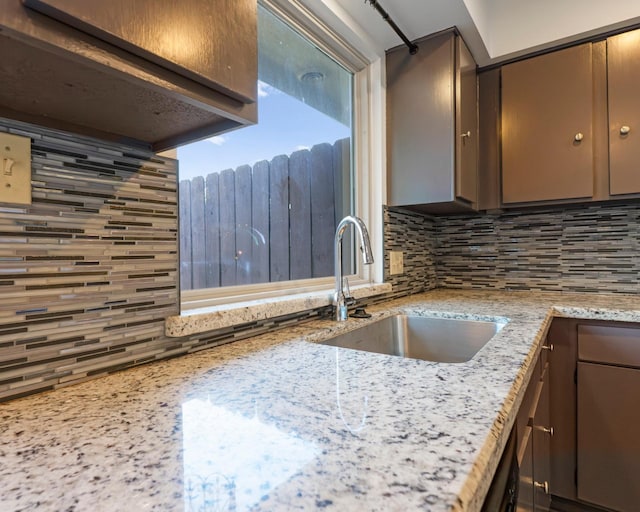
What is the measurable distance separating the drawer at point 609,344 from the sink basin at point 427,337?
16.5 inches

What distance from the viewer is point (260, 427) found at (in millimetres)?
470

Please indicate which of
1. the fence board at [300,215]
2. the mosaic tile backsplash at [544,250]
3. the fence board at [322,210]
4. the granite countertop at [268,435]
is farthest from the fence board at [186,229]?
the mosaic tile backsplash at [544,250]

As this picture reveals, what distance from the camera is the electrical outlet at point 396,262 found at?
167 cm

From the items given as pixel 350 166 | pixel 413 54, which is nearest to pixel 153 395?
pixel 350 166

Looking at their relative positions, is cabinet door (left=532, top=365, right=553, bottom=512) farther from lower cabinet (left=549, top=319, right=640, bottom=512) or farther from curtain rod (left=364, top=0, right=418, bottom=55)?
curtain rod (left=364, top=0, right=418, bottom=55)

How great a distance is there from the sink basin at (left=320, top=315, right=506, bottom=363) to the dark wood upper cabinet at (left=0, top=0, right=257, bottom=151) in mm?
796

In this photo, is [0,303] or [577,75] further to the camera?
[577,75]

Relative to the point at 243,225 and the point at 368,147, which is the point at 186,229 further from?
the point at 368,147

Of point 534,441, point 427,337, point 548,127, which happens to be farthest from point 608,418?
point 548,127

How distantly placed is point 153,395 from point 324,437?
1.00 feet

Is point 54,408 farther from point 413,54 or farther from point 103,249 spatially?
point 413,54

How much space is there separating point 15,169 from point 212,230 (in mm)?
526

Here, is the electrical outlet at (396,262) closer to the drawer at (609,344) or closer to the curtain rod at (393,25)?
the drawer at (609,344)

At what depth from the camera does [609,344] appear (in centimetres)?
130
